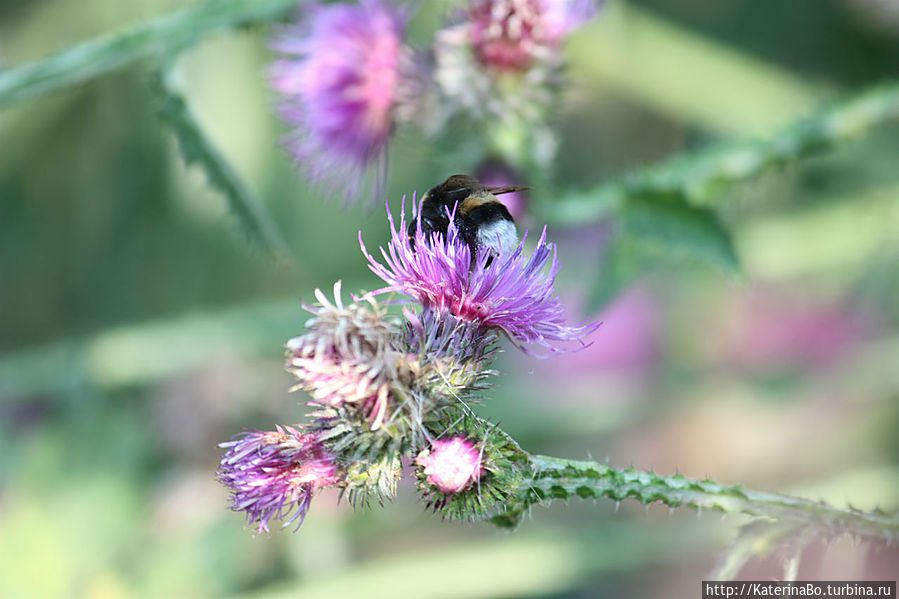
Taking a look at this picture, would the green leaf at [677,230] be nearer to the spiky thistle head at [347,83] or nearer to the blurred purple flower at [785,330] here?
the spiky thistle head at [347,83]

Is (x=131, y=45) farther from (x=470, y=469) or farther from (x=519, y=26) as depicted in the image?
(x=470, y=469)

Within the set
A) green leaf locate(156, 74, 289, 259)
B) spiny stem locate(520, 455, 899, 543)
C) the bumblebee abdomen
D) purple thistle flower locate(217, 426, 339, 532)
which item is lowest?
purple thistle flower locate(217, 426, 339, 532)

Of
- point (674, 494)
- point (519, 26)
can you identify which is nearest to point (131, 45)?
point (519, 26)

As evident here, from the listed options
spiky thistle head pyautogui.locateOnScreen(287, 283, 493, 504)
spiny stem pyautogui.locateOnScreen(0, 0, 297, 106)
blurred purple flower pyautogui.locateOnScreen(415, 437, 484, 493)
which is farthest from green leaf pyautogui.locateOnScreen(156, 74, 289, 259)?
blurred purple flower pyautogui.locateOnScreen(415, 437, 484, 493)

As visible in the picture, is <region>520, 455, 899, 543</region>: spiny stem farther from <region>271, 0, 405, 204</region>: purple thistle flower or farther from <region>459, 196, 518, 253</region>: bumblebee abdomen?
<region>271, 0, 405, 204</region>: purple thistle flower

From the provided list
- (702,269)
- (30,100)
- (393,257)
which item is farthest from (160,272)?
(393,257)

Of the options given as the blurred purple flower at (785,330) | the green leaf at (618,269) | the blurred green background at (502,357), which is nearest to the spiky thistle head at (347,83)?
the blurred green background at (502,357)

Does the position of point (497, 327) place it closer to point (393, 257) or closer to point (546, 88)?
point (393, 257)
